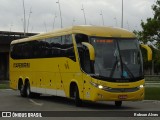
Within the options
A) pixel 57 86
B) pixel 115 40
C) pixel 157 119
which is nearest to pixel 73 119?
pixel 157 119

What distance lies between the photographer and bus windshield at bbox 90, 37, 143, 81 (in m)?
20.6

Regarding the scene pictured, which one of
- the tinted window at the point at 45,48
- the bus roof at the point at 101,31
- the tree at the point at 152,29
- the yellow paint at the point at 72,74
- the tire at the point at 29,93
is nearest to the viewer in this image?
the yellow paint at the point at 72,74

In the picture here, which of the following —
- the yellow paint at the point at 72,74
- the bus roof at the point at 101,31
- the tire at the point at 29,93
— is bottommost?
the tire at the point at 29,93

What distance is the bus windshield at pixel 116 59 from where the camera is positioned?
20.6 meters

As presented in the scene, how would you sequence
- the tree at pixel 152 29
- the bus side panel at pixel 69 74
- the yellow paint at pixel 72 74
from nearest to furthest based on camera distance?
the yellow paint at pixel 72 74
the bus side panel at pixel 69 74
the tree at pixel 152 29

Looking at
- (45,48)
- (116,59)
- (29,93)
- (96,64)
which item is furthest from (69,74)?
(29,93)

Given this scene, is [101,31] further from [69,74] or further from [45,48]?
[45,48]

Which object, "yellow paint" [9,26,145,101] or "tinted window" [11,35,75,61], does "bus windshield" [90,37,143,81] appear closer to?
"yellow paint" [9,26,145,101]

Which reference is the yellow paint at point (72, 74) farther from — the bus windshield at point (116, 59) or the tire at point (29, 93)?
the tire at point (29, 93)

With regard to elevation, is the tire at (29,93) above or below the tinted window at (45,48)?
below

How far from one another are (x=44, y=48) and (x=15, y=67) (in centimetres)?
635

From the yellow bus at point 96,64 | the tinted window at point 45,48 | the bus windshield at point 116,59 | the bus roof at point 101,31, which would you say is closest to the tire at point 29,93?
the tinted window at point 45,48

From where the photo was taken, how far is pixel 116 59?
20.9m

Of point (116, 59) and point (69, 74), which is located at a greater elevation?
point (116, 59)
